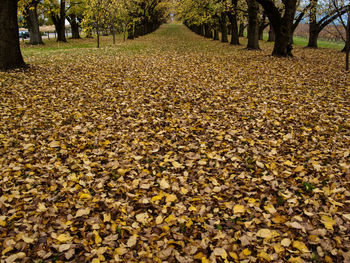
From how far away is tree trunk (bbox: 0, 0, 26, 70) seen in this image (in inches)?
448

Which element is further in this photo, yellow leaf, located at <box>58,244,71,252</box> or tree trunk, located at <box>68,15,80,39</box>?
tree trunk, located at <box>68,15,80,39</box>

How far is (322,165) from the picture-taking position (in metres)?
4.95

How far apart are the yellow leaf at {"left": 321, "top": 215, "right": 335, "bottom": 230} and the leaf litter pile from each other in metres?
0.01

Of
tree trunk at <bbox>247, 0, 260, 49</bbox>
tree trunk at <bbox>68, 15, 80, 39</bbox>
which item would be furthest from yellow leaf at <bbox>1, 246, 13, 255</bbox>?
tree trunk at <bbox>68, 15, 80, 39</bbox>

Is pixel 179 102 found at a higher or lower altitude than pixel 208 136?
higher

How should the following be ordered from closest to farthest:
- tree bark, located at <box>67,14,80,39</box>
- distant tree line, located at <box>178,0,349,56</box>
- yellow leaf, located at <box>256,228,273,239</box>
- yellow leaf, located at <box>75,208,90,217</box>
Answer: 1. yellow leaf, located at <box>256,228,273,239</box>
2. yellow leaf, located at <box>75,208,90,217</box>
3. distant tree line, located at <box>178,0,349,56</box>
4. tree bark, located at <box>67,14,80,39</box>

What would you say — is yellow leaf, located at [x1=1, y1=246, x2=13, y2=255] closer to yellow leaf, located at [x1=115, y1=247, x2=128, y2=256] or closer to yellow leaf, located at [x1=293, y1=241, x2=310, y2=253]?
yellow leaf, located at [x1=115, y1=247, x2=128, y2=256]

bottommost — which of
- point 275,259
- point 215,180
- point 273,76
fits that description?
point 275,259

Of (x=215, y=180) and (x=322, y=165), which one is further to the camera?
(x=322, y=165)

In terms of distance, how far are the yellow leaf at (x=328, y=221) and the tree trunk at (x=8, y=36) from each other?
1373 cm

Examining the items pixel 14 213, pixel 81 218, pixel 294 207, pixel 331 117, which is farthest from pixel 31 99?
pixel 331 117

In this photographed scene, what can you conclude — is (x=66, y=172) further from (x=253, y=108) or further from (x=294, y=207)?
(x=253, y=108)

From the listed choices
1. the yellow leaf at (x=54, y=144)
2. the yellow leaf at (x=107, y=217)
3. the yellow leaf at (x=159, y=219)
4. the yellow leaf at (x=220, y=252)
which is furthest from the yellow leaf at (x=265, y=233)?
the yellow leaf at (x=54, y=144)

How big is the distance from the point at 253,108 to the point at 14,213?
22.0 ft
